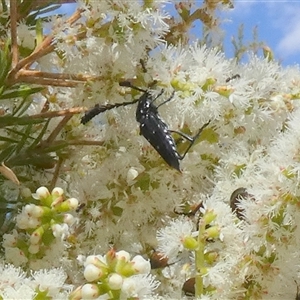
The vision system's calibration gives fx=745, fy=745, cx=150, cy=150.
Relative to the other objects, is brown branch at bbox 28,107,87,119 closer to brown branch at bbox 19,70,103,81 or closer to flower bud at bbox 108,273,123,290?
brown branch at bbox 19,70,103,81

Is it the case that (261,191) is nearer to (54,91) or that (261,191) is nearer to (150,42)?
(150,42)

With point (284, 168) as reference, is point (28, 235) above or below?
below

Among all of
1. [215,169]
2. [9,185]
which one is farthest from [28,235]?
[215,169]

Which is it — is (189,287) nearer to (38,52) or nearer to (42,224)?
(42,224)

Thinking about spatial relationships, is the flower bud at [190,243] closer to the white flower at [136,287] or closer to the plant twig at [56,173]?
the white flower at [136,287]

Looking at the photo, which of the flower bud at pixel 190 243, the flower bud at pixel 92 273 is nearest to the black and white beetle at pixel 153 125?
the flower bud at pixel 190 243

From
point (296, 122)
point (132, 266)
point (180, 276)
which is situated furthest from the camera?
point (180, 276)

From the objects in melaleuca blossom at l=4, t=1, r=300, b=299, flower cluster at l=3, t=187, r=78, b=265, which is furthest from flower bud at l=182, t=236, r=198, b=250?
flower cluster at l=3, t=187, r=78, b=265

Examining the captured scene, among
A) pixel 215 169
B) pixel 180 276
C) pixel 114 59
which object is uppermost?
pixel 114 59
